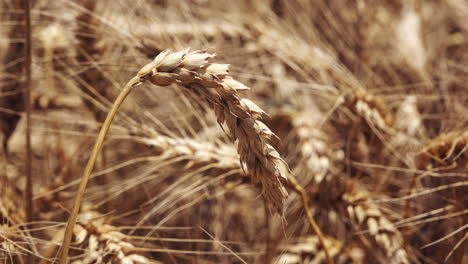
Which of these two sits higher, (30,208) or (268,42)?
(268,42)

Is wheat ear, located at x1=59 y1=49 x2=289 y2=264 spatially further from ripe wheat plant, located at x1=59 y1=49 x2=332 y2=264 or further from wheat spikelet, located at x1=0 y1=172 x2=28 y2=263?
wheat spikelet, located at x1=0 y1=172 x2=28 y2=263

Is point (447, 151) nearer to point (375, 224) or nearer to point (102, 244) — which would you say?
point (375, 224)

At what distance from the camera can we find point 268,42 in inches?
57.8

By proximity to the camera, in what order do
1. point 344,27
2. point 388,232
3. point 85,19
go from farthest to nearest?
point 344,27
point 85,19
point 388,232

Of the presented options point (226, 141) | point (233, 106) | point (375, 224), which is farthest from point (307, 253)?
point (233, 106)

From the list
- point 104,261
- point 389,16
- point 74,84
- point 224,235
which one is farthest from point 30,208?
point 389,16

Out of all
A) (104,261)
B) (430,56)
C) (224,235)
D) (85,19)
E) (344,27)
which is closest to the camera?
(104,261)

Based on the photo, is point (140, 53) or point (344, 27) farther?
point (344, 27)

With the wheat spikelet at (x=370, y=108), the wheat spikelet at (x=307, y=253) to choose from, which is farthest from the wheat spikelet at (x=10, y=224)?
the wheat spikelet at (x=370, y=108)

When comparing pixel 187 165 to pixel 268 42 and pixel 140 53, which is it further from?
pixel 268 42

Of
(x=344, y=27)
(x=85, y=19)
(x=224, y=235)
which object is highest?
(x=85, y=19)

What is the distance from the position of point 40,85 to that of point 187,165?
0.67 m

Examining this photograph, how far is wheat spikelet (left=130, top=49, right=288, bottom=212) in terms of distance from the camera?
0.63 metres

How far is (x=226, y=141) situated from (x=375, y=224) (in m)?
0.34
